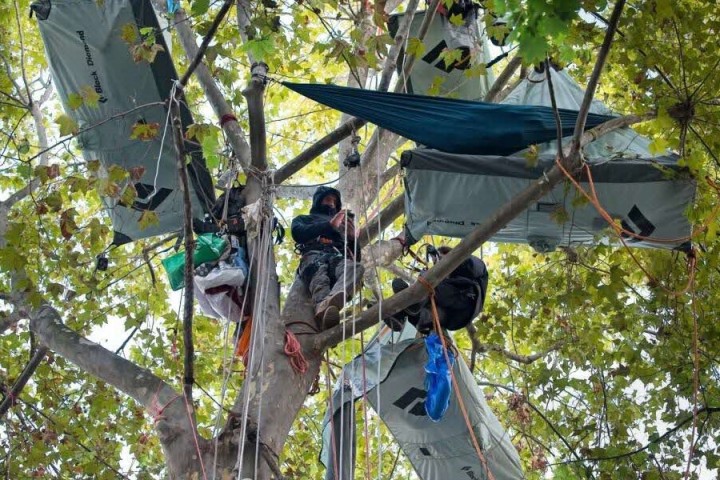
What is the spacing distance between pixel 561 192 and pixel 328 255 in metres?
1.27

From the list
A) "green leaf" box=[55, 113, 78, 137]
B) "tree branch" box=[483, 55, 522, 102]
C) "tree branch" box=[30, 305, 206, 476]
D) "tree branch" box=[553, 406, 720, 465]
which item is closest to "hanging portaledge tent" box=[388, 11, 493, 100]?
"tree branch" box=[483, 55, 522, 102]

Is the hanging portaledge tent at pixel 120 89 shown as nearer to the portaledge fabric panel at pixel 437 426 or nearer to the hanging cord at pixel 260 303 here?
the hanging cord at pixel 260 303

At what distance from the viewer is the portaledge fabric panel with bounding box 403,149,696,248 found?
437 cm

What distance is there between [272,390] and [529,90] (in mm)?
2374

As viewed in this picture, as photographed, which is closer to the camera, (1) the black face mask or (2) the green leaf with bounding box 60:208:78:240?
(2) the green leaf with bounding box 60:208:78:240

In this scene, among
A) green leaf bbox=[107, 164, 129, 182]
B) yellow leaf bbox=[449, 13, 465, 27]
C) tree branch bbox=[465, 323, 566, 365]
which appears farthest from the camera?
tree branch bbox=[465, 323, 566, 365]

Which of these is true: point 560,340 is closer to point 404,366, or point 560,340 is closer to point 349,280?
point 404,366

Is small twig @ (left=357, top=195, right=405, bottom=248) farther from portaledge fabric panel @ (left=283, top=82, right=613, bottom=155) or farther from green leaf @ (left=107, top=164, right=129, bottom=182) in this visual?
green leaf @ (left=107, top=164, right=129, bottom=182)

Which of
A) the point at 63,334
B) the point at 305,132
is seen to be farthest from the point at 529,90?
the point at 305,132

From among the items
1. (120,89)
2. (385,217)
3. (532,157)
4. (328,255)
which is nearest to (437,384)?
(328,255)

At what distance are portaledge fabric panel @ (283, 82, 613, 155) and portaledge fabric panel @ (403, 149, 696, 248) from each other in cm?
10

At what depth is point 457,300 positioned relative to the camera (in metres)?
4.67

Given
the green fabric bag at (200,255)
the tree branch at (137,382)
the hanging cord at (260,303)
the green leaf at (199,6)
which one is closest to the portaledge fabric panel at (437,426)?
the hanging cord at (260,303)

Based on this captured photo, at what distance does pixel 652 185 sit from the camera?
443cm
